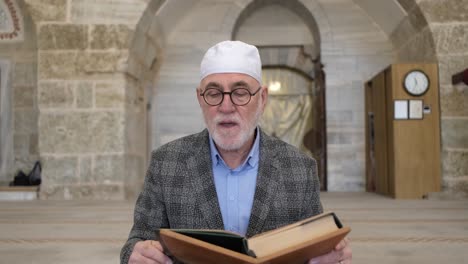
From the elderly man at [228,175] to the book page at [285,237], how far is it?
28cm

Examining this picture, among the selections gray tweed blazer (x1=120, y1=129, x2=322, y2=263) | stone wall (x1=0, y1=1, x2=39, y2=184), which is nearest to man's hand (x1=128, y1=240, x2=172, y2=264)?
gray tweed blazer (x1=120, y1=129, x2=322, y2=263)

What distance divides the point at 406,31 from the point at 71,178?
4806mm

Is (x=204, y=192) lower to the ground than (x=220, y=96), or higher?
lower

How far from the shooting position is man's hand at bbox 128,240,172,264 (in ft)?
4.09

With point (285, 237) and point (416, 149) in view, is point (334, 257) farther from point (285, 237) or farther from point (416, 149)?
point (416, 149)

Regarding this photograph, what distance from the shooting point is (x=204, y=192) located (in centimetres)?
149

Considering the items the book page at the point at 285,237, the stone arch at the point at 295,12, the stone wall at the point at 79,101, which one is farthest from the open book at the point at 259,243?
the stone arch at the point at 295,12

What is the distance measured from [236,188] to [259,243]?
377 mm

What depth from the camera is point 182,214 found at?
1.49 m

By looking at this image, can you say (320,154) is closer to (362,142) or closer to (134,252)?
(362,142)

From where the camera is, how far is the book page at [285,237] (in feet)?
3.84

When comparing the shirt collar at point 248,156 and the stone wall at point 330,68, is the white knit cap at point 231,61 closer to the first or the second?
the shirt collar at point 248,156

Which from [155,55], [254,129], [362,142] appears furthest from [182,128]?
[254,129]

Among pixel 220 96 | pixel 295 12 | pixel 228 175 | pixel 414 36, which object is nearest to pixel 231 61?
pixel 220 96
